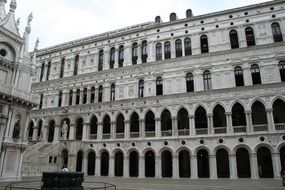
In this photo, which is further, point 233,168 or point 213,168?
point 213,168

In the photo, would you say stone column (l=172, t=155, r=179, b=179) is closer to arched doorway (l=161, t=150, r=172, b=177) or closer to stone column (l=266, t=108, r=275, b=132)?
arched doorway (l=161, t=150, r=172, b=177)

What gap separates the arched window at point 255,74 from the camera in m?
25.4

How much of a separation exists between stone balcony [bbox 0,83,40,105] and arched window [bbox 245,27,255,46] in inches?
907

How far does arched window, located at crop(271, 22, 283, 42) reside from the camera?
25980 mm

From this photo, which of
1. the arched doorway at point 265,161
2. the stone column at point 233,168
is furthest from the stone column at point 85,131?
the arched doorway at point 265,161

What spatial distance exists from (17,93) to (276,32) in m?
26.4

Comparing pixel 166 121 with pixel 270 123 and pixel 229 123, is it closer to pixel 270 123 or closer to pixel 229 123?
pixel 229 123

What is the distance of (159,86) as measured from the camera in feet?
96.1

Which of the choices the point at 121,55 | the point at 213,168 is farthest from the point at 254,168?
the point at 121,55

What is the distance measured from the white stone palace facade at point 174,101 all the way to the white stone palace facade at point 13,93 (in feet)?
14.5

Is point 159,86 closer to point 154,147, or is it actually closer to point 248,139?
point 154,147

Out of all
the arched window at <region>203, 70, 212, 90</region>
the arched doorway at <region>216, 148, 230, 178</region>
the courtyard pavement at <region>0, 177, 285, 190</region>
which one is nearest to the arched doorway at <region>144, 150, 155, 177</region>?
the arched doorway at <region>216, 148, 230, 178</region>

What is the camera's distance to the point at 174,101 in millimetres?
27562

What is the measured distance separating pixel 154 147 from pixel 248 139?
9646mm
